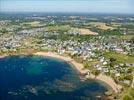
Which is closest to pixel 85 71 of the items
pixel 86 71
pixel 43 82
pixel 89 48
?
pixel 86 71

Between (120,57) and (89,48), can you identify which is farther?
(89,48)

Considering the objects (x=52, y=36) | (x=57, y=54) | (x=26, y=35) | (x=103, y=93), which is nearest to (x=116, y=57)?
(x=57, y=54)

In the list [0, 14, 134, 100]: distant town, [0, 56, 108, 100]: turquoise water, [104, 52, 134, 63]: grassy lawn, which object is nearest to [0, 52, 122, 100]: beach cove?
[0, 56, 108, 100]: turquoise water

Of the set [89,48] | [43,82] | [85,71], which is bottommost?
[43,82]

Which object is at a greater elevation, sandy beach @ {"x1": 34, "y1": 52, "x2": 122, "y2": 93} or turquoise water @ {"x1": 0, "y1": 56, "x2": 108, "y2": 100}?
sandy beach @ {"x1": 34, "y1": 52, "x2": 122, "y2": 93}

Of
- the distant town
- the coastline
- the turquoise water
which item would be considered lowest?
the turquoise water

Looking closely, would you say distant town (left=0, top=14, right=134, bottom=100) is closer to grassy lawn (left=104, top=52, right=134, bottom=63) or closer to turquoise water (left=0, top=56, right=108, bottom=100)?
grassy lawn (left=104, top=52, right=134, bottom=63)

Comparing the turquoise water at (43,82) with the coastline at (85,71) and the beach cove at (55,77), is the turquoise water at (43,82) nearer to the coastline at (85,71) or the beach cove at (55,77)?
the beach cove at (55,77)

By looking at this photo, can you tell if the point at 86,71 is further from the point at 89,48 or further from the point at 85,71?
the point at 89,48

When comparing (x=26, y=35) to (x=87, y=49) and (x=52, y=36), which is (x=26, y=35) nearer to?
(x=52, y=36)
